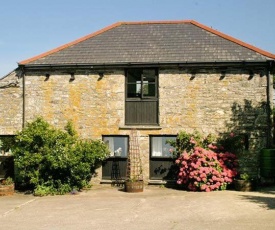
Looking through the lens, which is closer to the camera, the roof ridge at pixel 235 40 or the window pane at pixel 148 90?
the roof ridge at pixel 235 40

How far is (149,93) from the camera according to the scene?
599 inches

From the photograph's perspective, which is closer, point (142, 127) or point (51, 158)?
point (51, 158)

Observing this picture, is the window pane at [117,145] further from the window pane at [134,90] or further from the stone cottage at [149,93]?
the window pane at [134,90]

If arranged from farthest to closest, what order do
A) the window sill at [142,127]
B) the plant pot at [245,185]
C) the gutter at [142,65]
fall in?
1. the window sill at [142,127]
2. the gutter at [142,65]
3. the plant pot at [245,185]

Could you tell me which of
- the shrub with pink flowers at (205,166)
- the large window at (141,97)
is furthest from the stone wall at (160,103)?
the shrub with pink flowers at (205,166)

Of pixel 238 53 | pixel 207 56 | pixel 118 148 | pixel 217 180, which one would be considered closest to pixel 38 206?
pixel 118 148

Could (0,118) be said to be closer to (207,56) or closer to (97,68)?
(97,68)

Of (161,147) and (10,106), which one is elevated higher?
(10,106)

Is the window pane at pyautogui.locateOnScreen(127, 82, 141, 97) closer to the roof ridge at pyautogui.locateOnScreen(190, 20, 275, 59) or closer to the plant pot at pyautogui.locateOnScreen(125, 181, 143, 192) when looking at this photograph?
the plant pot at pyautogui.locateOnScreen(125, 181, 143, 192)

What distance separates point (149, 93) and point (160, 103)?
2.40 feet

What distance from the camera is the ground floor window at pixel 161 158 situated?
48.6 ft

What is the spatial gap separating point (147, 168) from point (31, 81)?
673cm

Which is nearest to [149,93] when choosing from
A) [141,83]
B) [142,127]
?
[141,83]

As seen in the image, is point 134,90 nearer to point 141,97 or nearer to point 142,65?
point 141,97
